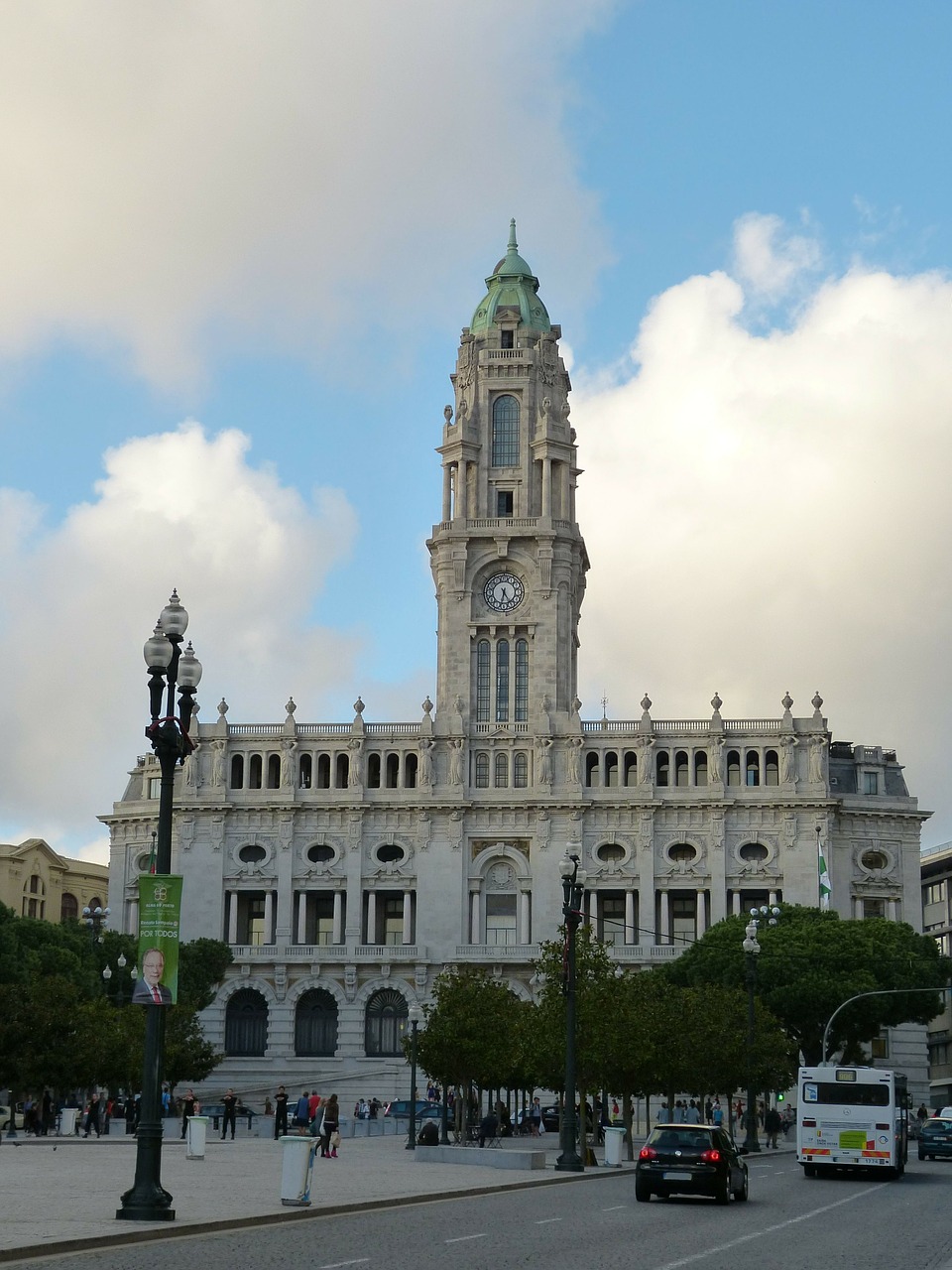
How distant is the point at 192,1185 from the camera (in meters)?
36.4

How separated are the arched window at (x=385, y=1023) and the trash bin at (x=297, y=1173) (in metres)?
77.8

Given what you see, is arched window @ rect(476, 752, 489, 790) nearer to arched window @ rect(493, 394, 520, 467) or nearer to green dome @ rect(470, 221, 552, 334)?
arched window @ rect(493, 394, 520, 467)

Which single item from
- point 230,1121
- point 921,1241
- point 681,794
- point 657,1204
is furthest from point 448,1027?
point 681,794

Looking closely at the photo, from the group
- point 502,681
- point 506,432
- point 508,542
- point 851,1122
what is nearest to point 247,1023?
point 502,681

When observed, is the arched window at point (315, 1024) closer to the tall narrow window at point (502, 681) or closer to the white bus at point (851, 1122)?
the tall narrow window at point (502, 681)

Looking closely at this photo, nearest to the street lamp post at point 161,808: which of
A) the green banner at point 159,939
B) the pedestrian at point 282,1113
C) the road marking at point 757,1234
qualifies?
the green banner at point 159,939

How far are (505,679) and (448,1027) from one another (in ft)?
169

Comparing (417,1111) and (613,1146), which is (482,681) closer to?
(417,1111)

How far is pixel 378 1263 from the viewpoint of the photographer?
2155cm

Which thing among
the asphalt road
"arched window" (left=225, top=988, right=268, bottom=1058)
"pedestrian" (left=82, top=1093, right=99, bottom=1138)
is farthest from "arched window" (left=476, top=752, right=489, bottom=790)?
the asphalt road

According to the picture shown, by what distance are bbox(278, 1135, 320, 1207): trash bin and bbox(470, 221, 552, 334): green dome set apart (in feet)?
314

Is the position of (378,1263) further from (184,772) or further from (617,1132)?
(184,772)

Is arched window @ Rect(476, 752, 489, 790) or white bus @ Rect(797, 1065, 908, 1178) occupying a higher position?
arched window @ Rect(476, 752, 489, 790)

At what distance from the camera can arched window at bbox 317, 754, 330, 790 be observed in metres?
112
